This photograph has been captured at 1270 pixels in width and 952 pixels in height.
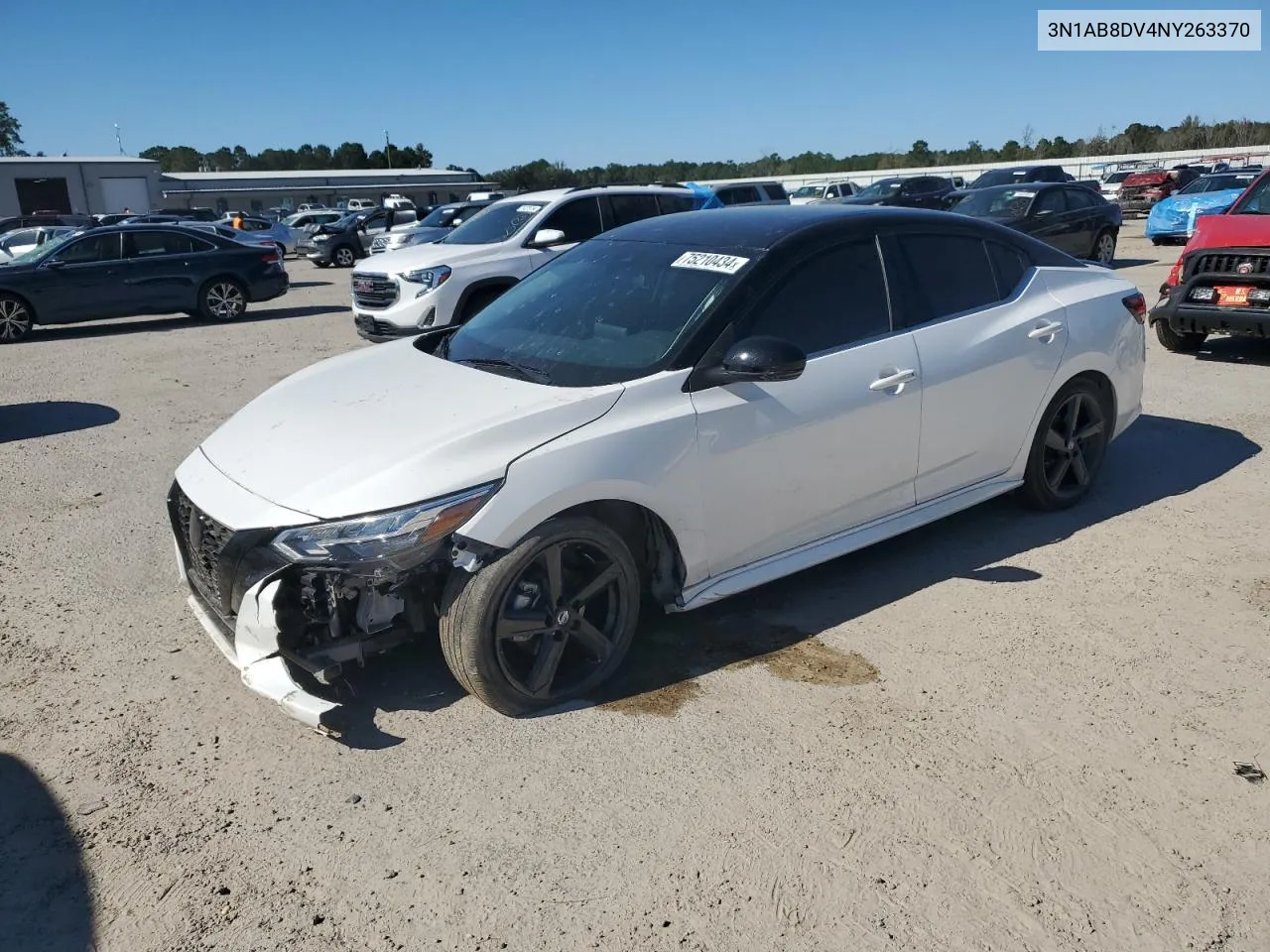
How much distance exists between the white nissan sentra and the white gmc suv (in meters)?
6.20

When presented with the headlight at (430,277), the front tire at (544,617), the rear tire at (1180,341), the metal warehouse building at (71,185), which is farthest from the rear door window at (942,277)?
the metal warehouse building at (71,185)

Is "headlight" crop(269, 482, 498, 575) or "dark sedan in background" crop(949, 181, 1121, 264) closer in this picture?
"headlight" crop(269, 482, 498, 575)

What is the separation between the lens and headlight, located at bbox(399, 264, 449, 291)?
35.9 feet

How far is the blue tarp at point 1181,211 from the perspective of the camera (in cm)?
2041

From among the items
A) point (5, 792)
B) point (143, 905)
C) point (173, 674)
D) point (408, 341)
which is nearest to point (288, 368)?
point (408, 341)

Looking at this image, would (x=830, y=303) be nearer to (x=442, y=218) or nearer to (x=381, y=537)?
(x=381, y=537)

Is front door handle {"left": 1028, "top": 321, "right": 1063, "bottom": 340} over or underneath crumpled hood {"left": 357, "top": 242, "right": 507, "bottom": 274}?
underneath

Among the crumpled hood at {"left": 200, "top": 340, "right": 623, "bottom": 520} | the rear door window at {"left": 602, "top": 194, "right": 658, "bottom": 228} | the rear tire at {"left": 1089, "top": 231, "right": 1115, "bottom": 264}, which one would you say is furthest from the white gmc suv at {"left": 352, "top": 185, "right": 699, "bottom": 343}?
the rear tire at {"left": 1089, "top": 231, "right": 1115, "bottom": 264}

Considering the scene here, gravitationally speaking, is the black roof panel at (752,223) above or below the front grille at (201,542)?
above

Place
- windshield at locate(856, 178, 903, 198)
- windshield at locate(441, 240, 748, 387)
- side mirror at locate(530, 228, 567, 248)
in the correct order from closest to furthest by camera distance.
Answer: windshield at locate(441, 240, 748, 387) → side mirror at locate(530, 228, 567, 248) → windshield at locate(856, 178, 903, 198)

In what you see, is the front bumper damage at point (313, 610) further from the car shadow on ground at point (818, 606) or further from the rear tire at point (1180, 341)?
the rear tire at point (1180, 341)

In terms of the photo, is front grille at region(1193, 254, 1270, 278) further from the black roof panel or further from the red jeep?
the black roof panel

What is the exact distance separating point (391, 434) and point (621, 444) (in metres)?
0.83

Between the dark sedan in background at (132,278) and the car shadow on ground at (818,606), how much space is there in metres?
13.1
